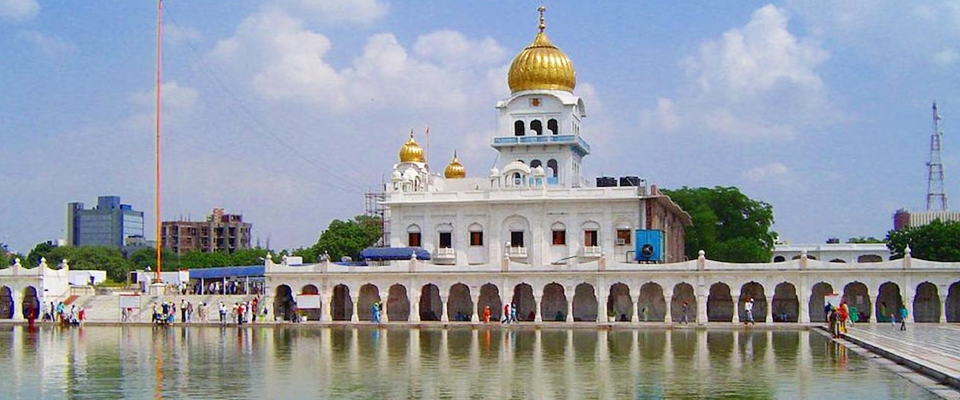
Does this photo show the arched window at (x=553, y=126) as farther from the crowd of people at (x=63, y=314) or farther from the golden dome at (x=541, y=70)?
the crowd of people at (x=63, y=314)

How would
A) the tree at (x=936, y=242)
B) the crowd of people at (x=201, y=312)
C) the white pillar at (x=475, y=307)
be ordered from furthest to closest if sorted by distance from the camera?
the tree at (x=936, y=242)
the crowd of people at (x=201, y=312)
the white pillar at (x=475, y=307)

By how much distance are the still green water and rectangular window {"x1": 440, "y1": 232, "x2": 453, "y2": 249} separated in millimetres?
16882

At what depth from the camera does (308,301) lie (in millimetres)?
52344

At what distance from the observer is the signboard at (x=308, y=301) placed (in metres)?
52.3

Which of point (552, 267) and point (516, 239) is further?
point (516, 239)

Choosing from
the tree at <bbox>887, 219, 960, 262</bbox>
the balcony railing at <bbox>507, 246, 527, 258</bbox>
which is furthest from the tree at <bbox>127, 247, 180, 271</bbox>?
the tree at <bbox>887, 219, 960, 262</bbox>

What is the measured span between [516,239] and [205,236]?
10134 centimetres

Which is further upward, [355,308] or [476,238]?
[476,238]

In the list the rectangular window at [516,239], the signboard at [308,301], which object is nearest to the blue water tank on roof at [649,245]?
the rectangular window at [516,239]

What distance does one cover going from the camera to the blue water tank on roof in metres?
53.9

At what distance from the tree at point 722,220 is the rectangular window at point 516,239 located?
19.4 metres

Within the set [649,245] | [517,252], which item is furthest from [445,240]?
[649,245]

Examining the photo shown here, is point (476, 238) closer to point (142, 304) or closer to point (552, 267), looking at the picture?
point (552, 267)

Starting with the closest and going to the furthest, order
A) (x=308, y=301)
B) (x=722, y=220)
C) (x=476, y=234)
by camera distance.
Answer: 1. (x=308, y=301)
2. (x=476, y=234)
3. (x=722, y=220)
